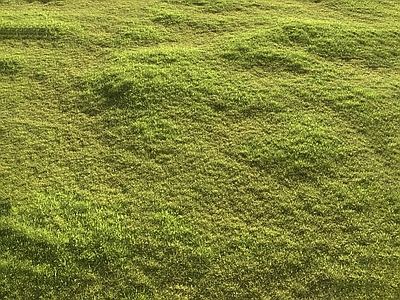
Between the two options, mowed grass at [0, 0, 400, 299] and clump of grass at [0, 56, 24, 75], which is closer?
mowed grass at [0, 0, 400, 299]

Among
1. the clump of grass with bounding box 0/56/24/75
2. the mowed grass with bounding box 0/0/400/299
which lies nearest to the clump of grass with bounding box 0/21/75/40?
the mowed grass with bounding box 0/0/400/299

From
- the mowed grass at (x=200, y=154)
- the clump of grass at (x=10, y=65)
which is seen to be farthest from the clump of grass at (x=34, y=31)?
the clump of grass at (x=10, y=65)

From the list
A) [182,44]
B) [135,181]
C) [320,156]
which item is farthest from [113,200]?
[182,44]

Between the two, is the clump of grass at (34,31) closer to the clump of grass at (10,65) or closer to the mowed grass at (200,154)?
the mowed grass at (200,154)

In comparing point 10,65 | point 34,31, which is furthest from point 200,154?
point 34,31

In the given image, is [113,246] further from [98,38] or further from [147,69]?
[98,38]

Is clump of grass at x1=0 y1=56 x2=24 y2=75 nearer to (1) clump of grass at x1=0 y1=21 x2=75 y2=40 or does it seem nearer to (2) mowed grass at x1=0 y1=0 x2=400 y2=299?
(2) mowed grass at x1=0 y1=0 x2=400 y2=299

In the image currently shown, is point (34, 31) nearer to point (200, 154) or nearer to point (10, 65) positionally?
point (10, 65)

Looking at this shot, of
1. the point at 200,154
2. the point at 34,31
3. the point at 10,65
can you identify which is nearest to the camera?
the point at 200,154

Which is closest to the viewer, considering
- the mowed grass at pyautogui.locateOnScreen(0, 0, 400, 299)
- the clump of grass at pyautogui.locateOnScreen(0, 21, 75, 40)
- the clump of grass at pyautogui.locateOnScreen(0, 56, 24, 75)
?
the mowed grass at pyautogui.locateOnScreen(0, 0, 400, 299)
